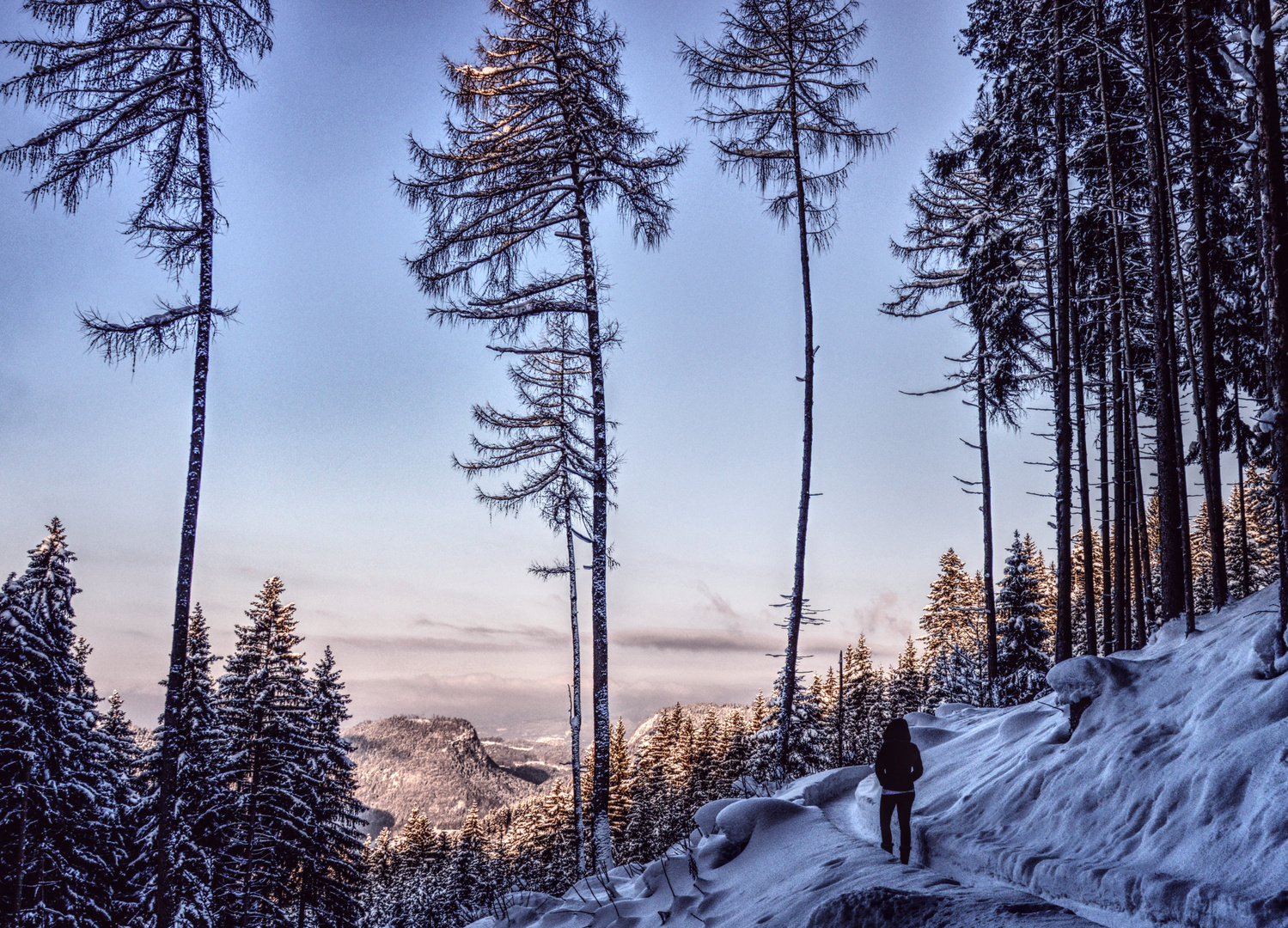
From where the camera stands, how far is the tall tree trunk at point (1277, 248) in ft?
19.9

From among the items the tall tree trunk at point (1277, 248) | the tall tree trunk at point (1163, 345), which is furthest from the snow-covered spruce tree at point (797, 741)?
the tall tree trunk at point (1277, 248)

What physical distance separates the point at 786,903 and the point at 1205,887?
3240mm

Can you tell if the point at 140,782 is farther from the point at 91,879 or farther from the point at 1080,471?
the point at 1080,471

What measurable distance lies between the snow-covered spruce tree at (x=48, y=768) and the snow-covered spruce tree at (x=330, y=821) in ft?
18.0

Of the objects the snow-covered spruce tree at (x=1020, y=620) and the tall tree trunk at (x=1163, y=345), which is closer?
the tall tree trunk at (x=1163, y=345)

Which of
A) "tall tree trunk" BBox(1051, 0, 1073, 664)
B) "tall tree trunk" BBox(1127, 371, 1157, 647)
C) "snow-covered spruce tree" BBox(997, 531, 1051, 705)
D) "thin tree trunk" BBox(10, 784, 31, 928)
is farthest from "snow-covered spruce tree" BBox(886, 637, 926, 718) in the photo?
"thin tree trunk" BBox(10, 784, 31, 928)

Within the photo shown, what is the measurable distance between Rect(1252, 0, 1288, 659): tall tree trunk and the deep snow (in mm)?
1231

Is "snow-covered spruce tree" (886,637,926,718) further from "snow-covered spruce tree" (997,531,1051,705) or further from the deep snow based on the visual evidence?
the deep snow

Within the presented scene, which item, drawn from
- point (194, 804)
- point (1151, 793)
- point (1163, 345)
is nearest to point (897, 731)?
point (1151, 793)

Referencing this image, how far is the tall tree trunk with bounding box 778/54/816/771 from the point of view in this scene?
14.3 metres

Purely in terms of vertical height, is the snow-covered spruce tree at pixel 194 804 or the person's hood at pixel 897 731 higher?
the person's hood at pixel 897 731

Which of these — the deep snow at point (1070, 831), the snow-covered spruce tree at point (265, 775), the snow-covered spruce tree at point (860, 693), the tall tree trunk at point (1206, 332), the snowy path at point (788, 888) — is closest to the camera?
the deep snow at point (1070, 831)

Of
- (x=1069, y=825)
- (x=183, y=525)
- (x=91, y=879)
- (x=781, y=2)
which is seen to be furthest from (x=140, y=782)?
(x=781, y=2)

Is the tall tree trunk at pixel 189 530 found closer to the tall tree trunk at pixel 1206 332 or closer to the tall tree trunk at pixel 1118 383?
the tall tree trunk at pixel 1206 332
